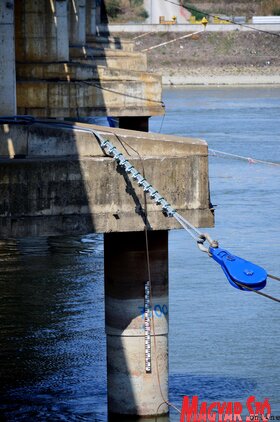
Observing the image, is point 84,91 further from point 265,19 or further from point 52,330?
point 265,19

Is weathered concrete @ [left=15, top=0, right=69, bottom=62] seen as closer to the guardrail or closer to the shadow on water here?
the shadow on water

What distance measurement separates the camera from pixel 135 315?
15820 mm

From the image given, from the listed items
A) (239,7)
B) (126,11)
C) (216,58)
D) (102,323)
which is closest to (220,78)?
(216,58)

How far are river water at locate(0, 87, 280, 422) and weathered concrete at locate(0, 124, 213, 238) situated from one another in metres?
2.78

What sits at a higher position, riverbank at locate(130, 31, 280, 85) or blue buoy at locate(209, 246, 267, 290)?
blue buoy at locate(209, 246, 267, 290)

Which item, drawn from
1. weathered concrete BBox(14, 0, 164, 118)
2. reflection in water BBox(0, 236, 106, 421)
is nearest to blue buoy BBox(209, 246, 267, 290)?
reflection in water BBox(0, 236, 106, 421)

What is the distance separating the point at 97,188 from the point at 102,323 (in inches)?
309

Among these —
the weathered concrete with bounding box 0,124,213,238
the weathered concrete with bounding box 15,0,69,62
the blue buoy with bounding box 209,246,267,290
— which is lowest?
the blue buoy with bounding box 209,246,267,290

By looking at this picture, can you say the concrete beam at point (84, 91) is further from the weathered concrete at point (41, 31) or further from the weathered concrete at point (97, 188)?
the weathered concrete at point (97, 188)

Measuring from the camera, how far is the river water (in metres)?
18.2

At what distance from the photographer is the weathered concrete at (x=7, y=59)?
2194 cm

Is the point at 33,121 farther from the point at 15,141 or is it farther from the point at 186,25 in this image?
the point at 186,25

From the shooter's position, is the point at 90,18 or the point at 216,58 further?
the point at 216,58

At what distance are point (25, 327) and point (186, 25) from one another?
348ft
